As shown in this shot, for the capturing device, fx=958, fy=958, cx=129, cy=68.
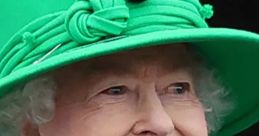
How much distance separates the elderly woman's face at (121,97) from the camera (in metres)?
2.22

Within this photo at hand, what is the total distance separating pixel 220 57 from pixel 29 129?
53 centimetres

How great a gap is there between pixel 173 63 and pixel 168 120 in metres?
0.18

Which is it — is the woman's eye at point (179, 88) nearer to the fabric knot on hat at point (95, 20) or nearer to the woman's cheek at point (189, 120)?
the woman's cheek at point (189, 120)

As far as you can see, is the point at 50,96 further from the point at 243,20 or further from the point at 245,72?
the point at 243,20

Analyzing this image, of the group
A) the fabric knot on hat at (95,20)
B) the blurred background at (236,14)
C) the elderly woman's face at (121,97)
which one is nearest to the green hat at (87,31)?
the fabric knot on hat at (95,20)

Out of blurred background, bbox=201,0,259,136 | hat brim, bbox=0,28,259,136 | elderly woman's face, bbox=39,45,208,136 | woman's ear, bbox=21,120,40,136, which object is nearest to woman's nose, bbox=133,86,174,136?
elderly woman's face, bbox=39,45,208,136

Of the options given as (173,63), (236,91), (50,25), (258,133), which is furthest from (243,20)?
(50,25)

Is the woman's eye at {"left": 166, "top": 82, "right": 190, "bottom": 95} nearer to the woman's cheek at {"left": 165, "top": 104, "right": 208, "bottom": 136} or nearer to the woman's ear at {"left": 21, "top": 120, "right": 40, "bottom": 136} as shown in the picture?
the woman's cheek at {"left": 165, "top": 104, "right": 208, "bottom": 136}

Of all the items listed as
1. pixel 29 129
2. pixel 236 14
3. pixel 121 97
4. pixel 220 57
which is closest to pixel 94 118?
pixel 121 97

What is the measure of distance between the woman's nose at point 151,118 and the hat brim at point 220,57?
155mm

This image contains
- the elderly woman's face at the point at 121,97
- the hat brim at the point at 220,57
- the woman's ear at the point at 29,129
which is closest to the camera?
the hat brim at the point at 220,57

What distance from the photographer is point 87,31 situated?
214cm

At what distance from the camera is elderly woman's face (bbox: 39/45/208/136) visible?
Result: 2.22m

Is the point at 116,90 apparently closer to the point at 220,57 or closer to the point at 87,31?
the point at 87,31
